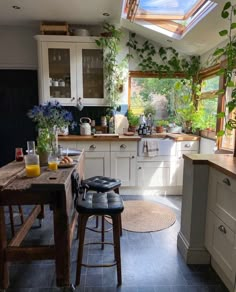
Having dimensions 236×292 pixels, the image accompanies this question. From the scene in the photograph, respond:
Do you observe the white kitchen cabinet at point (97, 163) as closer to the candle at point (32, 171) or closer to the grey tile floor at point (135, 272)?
the grey tile floor at point (135, 272)

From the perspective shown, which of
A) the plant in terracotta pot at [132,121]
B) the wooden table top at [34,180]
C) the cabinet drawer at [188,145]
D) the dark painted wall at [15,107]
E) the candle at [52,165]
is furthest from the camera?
Answer: the plant in terracotta pot at [132,121]

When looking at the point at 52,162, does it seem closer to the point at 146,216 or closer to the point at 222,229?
the point at 222,229

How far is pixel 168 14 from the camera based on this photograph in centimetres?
313

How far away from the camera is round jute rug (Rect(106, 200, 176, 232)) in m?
2.64

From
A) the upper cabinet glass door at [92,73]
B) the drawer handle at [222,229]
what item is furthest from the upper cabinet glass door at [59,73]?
the drawer handle at [222,229]

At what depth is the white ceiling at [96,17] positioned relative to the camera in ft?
9.18

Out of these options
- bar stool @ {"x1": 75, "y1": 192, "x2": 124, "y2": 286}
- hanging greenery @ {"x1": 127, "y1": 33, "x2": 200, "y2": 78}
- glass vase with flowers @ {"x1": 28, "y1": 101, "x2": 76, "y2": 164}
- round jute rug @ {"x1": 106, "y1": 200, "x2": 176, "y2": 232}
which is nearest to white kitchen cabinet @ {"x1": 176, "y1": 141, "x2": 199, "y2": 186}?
round jute rug @ {"x1": 106, "y1": 200, "x2": 176, "y2": 232}

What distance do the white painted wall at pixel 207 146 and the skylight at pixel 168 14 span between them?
154cm

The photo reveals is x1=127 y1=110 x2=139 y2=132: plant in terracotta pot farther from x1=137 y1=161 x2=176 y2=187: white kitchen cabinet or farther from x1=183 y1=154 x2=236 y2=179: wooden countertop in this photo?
x1=183 y1=154 x2=236 y2=179: wooden countertop

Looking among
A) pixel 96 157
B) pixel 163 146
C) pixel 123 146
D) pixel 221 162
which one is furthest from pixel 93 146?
pixel 221 162

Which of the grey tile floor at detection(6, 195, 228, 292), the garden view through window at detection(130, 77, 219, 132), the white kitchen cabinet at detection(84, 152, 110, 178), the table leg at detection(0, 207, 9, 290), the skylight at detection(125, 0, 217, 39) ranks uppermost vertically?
the skylight at detection(125, 0, 217, 39)

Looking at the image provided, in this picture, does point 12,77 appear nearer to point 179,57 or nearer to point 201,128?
point 179,57

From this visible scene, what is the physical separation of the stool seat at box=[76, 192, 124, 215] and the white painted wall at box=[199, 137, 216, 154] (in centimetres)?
197

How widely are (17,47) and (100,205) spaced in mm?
3134
